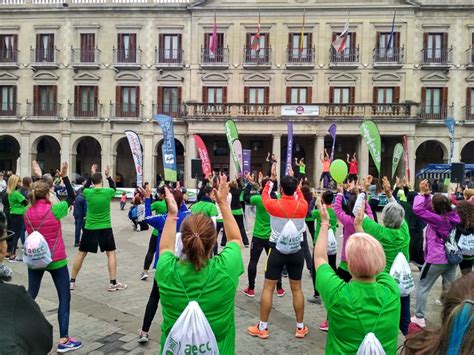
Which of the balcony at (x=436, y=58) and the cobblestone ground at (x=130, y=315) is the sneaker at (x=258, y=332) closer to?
the cobblestone ground at (x=130, y=315)

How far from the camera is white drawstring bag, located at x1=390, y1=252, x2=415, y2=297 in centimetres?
440

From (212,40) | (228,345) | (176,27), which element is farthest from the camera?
(176,27)

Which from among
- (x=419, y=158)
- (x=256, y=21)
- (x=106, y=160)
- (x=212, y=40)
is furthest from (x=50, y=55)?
(x=419, y=158)

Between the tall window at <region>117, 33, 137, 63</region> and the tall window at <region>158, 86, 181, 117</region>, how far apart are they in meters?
3.28

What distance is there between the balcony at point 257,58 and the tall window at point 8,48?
18.4m

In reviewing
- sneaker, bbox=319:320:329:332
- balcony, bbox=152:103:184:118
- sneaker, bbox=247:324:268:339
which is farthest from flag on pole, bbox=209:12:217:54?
sneaker, bbox=247:324:268:339

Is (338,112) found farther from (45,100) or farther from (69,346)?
(69,346)

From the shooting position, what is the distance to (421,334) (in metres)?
1.59

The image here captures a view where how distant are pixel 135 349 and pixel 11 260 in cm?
598

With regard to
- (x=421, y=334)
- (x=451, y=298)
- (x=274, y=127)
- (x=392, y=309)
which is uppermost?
(x=274, y=127)

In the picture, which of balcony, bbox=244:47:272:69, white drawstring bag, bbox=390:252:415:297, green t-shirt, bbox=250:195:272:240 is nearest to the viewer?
white drawstring bag, bbox=390:252:415:297

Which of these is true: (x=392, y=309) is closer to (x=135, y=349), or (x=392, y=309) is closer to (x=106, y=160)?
(x=135, y=349)

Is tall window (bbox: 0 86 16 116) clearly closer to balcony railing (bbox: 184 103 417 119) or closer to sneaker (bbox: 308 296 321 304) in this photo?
balcony railing (bbox: 184 103 417 119)

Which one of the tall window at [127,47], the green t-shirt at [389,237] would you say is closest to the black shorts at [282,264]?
the green t-shirt at [389,237]
